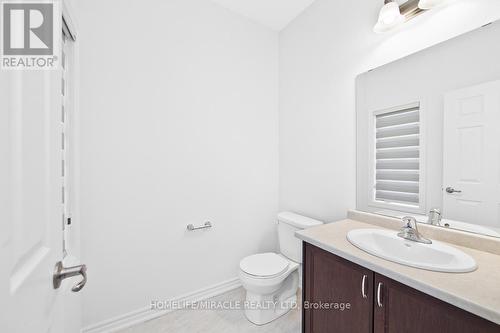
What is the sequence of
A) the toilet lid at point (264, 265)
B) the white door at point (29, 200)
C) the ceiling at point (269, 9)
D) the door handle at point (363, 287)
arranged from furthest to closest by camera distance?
the ceiling at point (269, 9) → the toilet lid at point (264, 265) → the door handle at point (363, 287) → the white door at point (29, 200)

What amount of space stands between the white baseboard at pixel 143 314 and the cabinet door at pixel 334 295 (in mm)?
885

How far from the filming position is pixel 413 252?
1.10 m

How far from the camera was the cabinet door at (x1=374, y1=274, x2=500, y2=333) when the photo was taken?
2.32 ft

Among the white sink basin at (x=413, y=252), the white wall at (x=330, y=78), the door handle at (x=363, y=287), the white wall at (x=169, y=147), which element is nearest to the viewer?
the white sink basin at (x=413, y=252)

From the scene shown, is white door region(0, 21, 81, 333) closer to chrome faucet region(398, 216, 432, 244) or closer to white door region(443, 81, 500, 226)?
chrome faucet region(398, 216, 432, 244)

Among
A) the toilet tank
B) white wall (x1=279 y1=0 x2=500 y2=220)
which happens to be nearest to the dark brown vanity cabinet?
the toilet tank

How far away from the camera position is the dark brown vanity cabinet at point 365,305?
751 mm

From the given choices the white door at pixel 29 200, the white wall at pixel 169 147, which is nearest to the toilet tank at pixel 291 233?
the white wall at pixel 169 147

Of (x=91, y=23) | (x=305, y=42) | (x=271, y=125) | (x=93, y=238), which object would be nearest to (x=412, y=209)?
(x=271, y=125)

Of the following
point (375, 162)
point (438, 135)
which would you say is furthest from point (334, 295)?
point (438, 135)

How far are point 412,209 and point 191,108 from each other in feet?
5.64

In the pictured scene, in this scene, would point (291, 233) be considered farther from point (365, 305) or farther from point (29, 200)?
point (29, 200)

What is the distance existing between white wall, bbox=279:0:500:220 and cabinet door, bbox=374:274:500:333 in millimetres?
785

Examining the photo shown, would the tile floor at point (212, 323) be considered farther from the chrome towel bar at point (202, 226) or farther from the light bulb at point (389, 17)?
the light bulb at point (389, 17)
